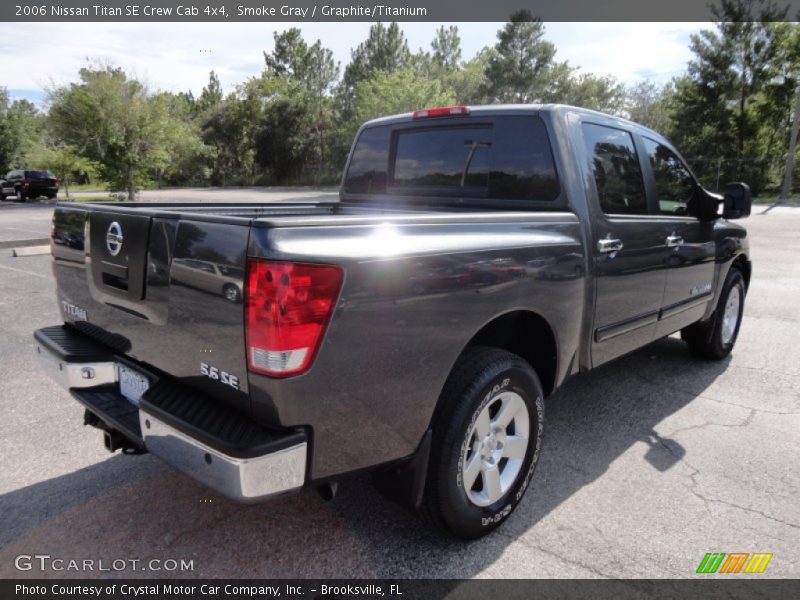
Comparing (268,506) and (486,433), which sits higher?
(486,433)

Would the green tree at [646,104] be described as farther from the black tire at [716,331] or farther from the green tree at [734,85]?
the black tire at [716,331]

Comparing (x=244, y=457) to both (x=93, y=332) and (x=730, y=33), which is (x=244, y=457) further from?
(x=730, y=33)

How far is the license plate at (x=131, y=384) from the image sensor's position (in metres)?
2.34

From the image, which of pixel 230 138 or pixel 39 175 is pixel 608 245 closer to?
pixel 39 175

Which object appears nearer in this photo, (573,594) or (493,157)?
(573,594)

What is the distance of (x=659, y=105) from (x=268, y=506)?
6223cm

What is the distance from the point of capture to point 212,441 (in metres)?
1.80

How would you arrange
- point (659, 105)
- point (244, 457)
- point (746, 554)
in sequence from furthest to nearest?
1. point (659, 105)
2. point (746, 554)
3. point (244, 457)

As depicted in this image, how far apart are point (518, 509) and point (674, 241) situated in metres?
2.14

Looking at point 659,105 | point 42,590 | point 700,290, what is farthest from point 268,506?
point 659,105

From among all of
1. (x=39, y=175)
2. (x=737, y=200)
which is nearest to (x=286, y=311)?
→ (x=737, y=200)

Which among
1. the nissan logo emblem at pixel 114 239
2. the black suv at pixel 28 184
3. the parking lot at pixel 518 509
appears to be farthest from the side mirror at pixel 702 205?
the black suv at pixel 28 184

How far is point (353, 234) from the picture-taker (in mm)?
1960

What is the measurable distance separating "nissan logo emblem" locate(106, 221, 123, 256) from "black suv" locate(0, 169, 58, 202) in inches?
1194
